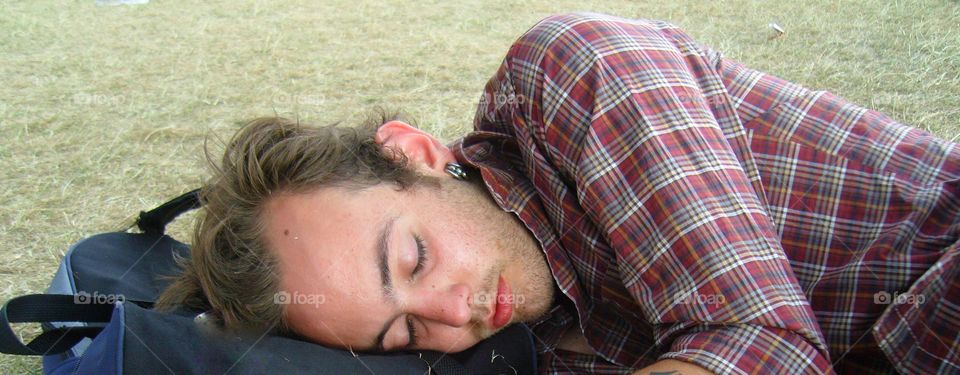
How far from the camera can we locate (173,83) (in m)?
3.77

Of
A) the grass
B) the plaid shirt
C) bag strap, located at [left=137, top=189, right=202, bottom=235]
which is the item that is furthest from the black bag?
the grass

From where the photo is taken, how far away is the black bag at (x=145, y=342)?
1.34 metres

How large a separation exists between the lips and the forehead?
0.82ft

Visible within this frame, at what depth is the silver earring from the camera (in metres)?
1.75

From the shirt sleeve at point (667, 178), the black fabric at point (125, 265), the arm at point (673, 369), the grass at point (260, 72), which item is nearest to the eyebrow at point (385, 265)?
the shirt sleeve at point (667, 178)

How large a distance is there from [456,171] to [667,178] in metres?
0.55

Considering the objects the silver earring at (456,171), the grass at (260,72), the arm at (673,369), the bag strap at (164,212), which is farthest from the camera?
the grass at (260,72)

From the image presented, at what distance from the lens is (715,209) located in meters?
1.36

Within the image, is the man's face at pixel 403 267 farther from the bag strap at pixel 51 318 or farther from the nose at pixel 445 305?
the bag strap at pixel 51 318

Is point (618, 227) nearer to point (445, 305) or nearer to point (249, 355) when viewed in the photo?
point (445, 305)

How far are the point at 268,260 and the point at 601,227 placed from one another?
29.1 inches

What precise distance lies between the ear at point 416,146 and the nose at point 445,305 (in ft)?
1.14

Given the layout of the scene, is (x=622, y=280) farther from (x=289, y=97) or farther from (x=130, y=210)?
(x=289, y=97)

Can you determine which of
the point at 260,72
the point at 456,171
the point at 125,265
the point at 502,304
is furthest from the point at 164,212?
the point at 260,72
